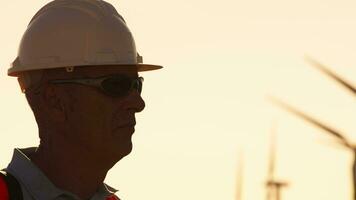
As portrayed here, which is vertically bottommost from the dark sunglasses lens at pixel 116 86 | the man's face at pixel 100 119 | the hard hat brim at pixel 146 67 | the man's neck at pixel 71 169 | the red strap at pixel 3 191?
the red strap at pixel 3 191

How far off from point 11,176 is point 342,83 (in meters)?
12.6

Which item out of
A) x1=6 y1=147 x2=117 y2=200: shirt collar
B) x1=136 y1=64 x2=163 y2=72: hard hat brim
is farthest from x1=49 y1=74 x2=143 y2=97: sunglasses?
x1=6 y1=147 x2=117 y2=200: shirt collar

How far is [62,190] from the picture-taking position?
1562 centimetres

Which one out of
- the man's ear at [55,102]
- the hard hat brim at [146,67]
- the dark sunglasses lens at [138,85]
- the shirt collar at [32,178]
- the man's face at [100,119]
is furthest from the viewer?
the hard hat brim at [146,67]

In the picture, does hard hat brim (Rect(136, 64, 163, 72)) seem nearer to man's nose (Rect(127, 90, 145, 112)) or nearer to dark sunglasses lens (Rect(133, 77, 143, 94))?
dark sunglasses lens (Rect(133, 77, 143, 94))

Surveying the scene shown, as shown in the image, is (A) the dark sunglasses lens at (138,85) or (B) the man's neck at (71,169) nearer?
(B) the man's neck at (71,169)

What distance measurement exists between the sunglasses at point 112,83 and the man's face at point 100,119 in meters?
0.04

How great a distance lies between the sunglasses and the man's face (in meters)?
0.04

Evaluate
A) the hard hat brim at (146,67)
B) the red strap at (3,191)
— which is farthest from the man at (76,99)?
the red strap at (3,191)

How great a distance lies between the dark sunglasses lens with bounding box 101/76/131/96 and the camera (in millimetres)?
15680

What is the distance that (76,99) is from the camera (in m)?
15.9

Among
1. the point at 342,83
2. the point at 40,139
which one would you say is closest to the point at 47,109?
the point at 40,139

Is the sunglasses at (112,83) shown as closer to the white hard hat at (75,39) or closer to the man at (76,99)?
the man at (76,99)

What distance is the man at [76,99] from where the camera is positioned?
616 inches
